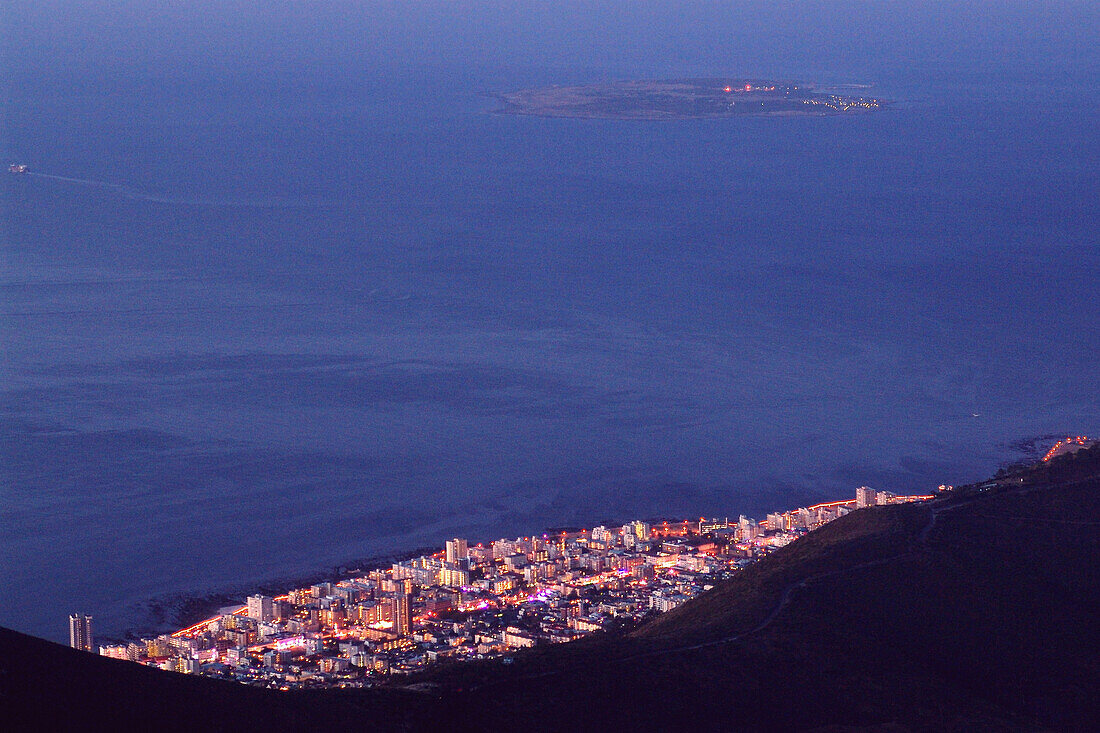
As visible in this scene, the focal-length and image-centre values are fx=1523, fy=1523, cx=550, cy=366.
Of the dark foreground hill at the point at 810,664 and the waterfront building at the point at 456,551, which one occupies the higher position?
the dark foreground hill at the point at 810,664

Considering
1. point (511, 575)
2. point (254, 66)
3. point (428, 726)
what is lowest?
point (511, 575)

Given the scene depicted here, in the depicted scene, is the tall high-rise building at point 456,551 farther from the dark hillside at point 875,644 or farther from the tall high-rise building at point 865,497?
the tall high-rise building at point 865,497

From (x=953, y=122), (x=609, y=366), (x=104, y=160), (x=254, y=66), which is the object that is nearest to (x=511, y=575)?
(x=609, y=366)

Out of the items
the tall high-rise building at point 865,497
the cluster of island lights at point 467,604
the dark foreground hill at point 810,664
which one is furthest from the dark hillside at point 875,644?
the tall high-rise building at point 865,497

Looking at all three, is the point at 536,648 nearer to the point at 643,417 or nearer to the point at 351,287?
the point at 643,417

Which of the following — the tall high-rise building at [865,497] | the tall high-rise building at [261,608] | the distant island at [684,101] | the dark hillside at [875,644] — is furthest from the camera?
the distant island at [684,101]

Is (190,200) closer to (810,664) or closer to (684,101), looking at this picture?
(684,101)

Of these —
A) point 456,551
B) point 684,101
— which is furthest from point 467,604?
point 684,101
